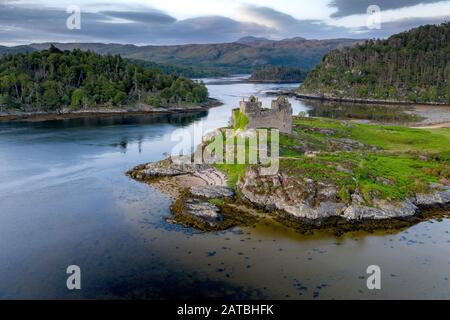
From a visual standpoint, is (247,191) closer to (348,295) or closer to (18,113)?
(348,295)

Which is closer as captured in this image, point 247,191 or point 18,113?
point 247,191

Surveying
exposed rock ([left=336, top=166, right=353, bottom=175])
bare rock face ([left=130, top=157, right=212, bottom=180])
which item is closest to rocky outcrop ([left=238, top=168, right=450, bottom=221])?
exposed rock ([left=336, top=166, right=353, bottom=175])

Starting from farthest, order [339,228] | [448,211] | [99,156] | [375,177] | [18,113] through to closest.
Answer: [18,113] → [99,156] → [375,177] → [448,211] → [339,228]

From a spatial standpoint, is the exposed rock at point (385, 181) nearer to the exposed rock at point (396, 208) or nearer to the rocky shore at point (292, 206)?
the rocky shore at point (292, 206)

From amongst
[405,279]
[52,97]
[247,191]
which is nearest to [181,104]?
[52,97]

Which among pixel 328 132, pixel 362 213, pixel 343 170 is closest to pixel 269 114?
pixel 328 132

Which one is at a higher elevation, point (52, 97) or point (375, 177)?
point (52, 97)

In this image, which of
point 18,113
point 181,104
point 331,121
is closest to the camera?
point 331,121
